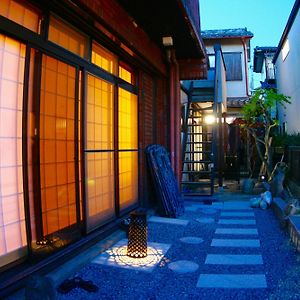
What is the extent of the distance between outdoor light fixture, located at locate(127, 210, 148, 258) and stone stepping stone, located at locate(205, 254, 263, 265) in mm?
822

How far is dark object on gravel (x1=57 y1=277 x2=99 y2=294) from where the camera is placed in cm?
352

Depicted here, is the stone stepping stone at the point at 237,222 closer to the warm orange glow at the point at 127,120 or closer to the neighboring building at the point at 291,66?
the warm orange glow at the point at 127,120

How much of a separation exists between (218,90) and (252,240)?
7141 millimetres

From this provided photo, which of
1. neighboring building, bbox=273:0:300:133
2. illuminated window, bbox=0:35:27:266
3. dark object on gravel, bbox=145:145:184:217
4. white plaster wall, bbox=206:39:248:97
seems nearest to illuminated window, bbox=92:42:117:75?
illuminated window, bbox=0:35:27:266

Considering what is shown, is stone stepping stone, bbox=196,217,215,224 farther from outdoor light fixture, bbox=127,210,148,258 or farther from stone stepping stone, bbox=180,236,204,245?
outdoor light fixture, bbox=127,210,148,258

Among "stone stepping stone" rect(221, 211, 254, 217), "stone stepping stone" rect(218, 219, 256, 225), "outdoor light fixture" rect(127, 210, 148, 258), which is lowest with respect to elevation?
"stone stepping stone" rect(218, 219, 256, 225)

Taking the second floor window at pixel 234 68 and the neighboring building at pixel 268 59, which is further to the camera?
the neighboring building at pixel 268 59

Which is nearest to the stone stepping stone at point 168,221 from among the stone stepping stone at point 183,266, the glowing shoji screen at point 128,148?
the glowing shoji screen at point 128,148

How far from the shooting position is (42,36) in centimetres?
374

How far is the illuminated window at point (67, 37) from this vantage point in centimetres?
399

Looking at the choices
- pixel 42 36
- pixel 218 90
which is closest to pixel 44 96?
pixel 42 36

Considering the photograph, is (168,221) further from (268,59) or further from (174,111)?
(268,59)

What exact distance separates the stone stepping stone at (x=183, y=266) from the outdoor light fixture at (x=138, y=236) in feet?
1.39

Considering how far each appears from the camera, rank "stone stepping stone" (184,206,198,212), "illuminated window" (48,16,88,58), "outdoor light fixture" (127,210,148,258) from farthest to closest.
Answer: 1. "stone stepping stone" (184,206,198,212)
2. "outdoor light fixture" (127,210,148,258)
3. "illuminated window" (48,16,88,58)
